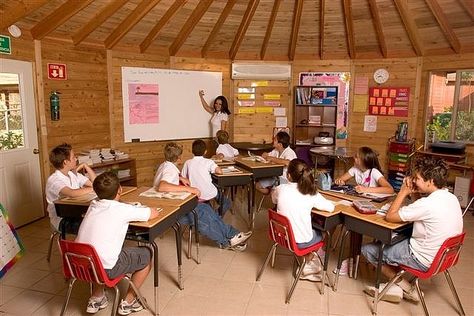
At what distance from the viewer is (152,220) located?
2738 mm

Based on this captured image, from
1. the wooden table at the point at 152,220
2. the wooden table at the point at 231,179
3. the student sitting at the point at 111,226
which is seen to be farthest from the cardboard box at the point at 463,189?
the student sitting at the point at 111,226

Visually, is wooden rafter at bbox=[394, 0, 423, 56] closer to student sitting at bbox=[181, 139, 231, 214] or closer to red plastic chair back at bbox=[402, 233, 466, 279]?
student sitting at bbox=[181, 139, 231, 214]

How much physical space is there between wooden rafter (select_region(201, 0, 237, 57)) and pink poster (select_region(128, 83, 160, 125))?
1195mm

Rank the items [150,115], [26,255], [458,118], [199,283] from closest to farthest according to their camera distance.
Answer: [199,283], [26,255], [458,118], [150,115]

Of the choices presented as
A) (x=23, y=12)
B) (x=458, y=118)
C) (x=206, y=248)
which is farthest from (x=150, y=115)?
(x=458, y=118)

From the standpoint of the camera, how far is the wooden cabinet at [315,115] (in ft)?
23.7

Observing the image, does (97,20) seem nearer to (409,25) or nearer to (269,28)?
(269,28)

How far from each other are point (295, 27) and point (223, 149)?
8.75 ft

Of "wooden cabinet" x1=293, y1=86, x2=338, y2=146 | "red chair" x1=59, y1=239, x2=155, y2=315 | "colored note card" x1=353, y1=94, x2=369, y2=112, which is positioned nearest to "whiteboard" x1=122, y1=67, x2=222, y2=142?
"wooden cabinet" x1=293, y1=86, x2=338, y2=146

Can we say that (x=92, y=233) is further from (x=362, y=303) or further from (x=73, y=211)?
(x=362, y=303)

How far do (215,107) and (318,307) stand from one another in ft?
16.0

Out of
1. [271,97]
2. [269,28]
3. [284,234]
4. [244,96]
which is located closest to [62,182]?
[284,234]

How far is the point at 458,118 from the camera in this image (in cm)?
637

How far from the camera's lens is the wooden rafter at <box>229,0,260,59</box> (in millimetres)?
5777
